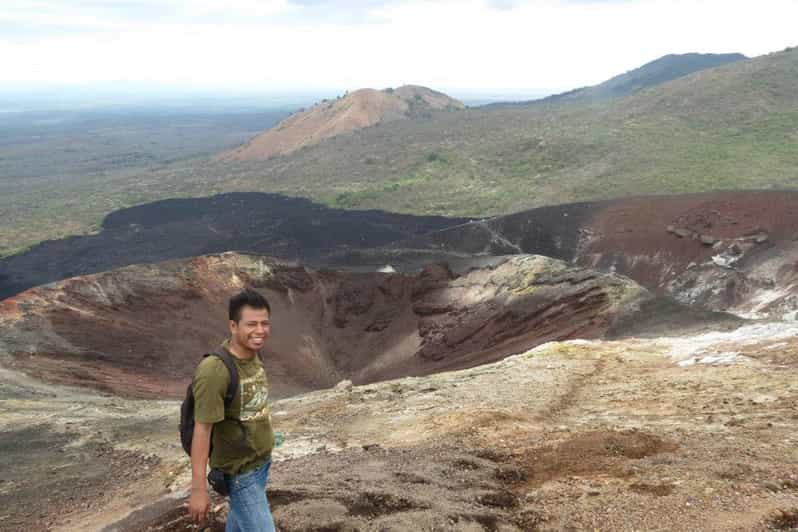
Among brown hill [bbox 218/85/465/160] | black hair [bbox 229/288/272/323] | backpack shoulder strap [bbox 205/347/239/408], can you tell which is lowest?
backpack shoulder strap [bbox 205/347/239/408]

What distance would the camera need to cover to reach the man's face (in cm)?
397

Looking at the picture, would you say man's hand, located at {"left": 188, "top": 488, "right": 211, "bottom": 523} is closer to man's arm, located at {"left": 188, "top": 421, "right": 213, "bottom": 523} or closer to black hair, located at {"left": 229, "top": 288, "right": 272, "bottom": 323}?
man's arm, located at {"left": 188, "top": 421, "right": 213, "bottom": 523}

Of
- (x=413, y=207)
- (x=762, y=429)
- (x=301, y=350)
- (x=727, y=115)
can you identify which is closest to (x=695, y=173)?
(x=727, y=115)

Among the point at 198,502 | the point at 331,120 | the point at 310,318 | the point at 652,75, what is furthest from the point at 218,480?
the point at 652,75

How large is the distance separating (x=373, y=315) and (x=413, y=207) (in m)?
34.8

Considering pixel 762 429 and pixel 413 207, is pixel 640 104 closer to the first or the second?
pixel 413 207

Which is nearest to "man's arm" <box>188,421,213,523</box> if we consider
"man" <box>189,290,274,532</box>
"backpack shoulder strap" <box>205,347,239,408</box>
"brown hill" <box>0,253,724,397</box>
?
"man" <box>189,290,274,532</box>

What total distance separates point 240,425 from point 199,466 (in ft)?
1.26

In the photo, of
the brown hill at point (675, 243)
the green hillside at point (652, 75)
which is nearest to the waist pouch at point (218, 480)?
the brown hill at point (675, 243)

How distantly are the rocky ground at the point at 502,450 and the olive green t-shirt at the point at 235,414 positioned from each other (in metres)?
1.38

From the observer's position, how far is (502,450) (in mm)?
8148

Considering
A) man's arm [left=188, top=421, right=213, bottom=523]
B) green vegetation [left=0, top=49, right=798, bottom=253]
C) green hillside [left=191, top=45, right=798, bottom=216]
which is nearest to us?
man's arm [left=188, top=421, right=213, bottom=523]

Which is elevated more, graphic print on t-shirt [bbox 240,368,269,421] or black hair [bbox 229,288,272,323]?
black hair [bbox 229,288,272,323]

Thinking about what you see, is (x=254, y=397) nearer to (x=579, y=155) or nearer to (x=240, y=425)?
(x=240, y=425)
